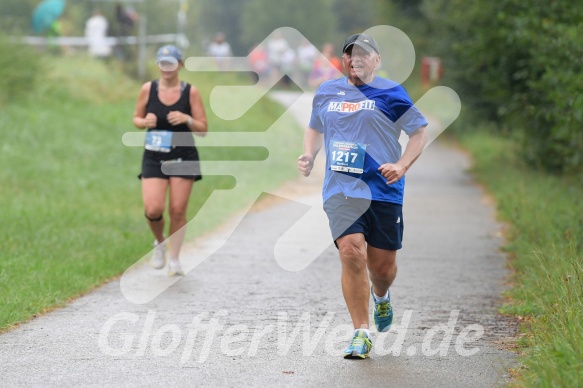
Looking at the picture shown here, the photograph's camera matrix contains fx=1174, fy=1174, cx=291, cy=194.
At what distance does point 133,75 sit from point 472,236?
56.3 feet

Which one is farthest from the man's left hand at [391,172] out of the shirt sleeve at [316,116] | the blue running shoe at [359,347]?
the blue running shoe at [359,347]

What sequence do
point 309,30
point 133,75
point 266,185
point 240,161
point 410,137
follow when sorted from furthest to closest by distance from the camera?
1. point 309,30
2. point 133,75
3. point 240,161
4. point 266,185
5. point 410,137

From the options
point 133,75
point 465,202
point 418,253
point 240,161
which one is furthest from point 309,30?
point 418,253

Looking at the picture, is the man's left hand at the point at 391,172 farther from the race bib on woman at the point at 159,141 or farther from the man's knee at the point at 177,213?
the man's knee at the point at 177,213

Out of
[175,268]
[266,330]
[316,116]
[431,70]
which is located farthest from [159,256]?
[431,70]

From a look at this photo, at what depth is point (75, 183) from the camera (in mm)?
17531

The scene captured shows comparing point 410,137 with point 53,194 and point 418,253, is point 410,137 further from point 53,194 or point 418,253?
point 53,194

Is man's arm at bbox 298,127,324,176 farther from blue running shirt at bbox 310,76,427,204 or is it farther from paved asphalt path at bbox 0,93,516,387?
paved asphalt path at bbox 0,93,516,387

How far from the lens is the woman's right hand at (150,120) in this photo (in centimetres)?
1042

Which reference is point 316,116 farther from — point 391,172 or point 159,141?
point 159,141

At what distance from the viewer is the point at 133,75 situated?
2977 centimetres

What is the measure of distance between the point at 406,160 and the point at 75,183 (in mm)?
10970

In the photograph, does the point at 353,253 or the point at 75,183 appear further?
the point at 75,183

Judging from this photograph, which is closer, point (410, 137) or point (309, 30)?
point (410, 137)
